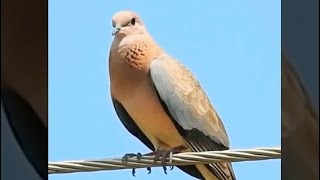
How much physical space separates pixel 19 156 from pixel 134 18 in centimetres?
30

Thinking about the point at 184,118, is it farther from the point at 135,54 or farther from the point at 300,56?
the point at 300,56

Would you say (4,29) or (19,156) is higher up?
(4,29)

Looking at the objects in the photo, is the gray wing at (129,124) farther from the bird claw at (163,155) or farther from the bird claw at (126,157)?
the bird claw at (126,157)

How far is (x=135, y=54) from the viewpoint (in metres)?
1.21

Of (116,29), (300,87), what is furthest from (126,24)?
(300,87)

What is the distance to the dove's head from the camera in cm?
101

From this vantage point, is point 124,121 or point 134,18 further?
point 124,121

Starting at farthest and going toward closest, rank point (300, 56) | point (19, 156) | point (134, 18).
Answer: point (134, 18), point (19, 156), point (300, 56)

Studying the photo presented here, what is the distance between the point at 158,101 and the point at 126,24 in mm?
214

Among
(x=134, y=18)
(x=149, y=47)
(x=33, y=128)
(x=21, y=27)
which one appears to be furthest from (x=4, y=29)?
(x=149, y=47)

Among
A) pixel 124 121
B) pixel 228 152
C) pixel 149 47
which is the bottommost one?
pixel 228 152

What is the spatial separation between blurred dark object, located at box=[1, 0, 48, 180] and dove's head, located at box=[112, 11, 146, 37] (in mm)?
197

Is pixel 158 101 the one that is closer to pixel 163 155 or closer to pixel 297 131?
pixel 163 155

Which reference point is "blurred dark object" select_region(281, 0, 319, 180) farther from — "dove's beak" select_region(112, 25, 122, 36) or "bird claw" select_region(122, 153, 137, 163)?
"dove's beak" select_region(112, 25, 122, 36)
